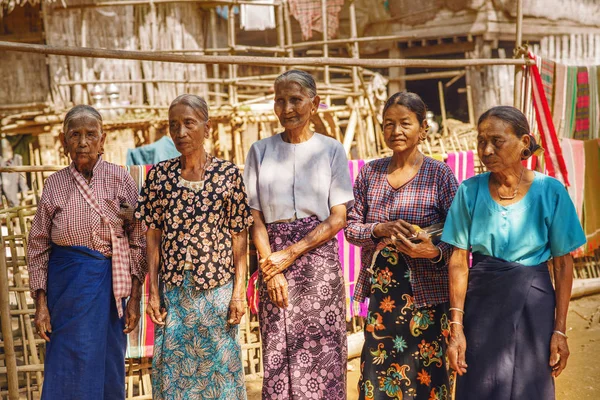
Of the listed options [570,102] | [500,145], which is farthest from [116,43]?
[500,145]

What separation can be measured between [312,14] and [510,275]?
1256cm

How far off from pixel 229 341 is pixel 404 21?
43.1 ft

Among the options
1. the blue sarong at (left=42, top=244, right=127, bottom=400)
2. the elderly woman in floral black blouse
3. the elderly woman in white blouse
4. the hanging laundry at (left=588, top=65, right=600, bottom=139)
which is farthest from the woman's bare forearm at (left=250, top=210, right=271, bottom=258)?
the hanging laundry at (left=588, top=65, right=600, bottom=139)

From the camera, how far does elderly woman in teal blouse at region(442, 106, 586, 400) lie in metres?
2.64

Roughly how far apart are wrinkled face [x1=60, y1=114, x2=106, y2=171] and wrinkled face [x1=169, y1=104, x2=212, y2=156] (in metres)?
0.39

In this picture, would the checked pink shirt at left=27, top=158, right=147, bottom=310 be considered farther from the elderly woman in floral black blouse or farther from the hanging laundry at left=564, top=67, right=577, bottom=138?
the hanging laundry at left=564, top=67, right=577, bottom=138

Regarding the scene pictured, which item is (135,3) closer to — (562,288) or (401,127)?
(401,127)

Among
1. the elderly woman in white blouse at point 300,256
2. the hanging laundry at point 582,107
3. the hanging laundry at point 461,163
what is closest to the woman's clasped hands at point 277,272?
the elderly woman in white blouse at point 300,256

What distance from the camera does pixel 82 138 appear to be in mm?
3018

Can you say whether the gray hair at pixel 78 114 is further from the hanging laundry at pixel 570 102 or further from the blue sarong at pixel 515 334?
the hanging laundry at pixel 570 102

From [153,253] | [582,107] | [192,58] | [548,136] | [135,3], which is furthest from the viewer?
[135,3]

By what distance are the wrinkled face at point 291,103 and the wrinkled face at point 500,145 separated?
0.88 metres

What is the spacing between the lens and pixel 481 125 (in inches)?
108

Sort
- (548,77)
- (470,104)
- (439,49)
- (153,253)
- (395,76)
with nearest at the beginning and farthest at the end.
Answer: (153,253) → (548,77) → (470,104) → (439,49) → (395,76)
